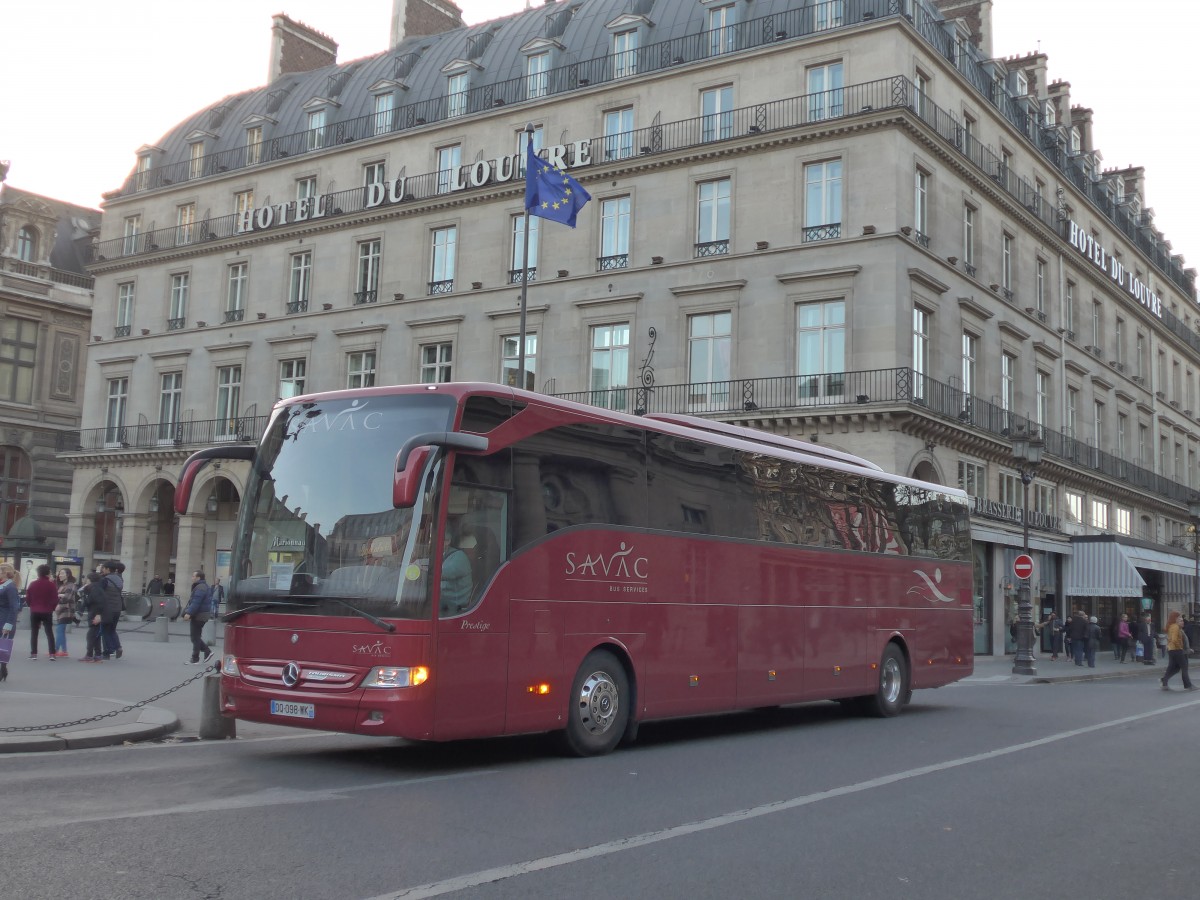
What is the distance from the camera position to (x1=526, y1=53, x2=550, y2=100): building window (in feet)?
130

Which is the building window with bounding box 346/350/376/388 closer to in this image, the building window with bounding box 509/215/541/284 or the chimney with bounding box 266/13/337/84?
the building window with bounding box 509/215/541/284

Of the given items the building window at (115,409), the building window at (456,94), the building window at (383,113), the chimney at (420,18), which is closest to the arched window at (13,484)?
the building window at (115,409)

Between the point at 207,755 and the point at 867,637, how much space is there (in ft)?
28.9

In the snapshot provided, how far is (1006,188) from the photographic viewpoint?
39406mm

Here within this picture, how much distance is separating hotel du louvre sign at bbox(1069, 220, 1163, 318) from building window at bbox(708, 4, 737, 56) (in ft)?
53.0

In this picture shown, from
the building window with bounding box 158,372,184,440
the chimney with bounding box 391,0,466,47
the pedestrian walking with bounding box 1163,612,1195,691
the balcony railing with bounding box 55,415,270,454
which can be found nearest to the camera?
the pedestrian walking with bounding box 1163,612,1195,691

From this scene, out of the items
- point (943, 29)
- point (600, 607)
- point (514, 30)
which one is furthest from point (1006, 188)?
point (600, 607)

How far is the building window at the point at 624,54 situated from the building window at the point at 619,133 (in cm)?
116

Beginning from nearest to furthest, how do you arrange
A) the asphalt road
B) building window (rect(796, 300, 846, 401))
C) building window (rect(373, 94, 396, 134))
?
the asphalt road, building window (rect(796, 300, 846, 401)), building window (rect(373, 94, 396, 134))

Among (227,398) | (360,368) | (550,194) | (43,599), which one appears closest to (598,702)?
(43,599)

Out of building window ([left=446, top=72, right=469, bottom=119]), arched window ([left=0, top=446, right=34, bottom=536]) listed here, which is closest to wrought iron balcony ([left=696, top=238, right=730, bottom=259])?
building window ([left=446, top=72, right=469, bottom=119])

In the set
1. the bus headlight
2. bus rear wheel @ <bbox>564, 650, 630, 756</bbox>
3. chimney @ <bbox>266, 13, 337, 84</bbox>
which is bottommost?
bus rear wheel @ <bbox>564, 650, 630, 756</bbox>

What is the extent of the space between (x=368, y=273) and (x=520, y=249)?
6.31m

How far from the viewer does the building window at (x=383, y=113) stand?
1708 inches
